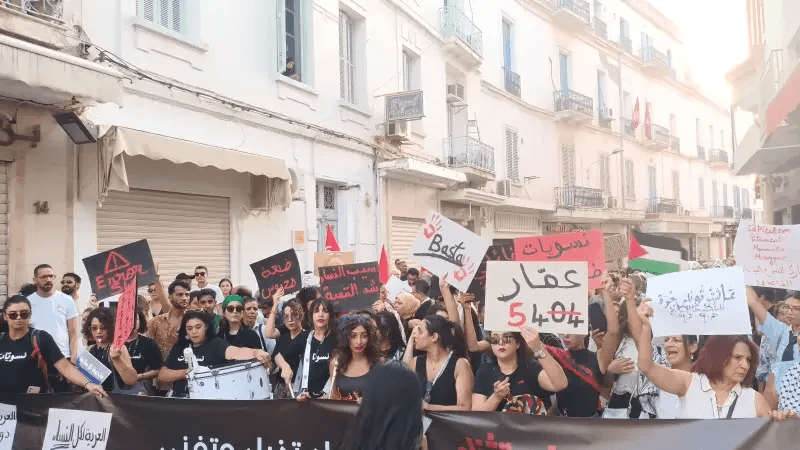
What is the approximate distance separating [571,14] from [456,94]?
823cm

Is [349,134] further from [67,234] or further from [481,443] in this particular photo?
[481,443]

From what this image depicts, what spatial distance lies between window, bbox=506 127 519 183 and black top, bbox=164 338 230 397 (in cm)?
1759

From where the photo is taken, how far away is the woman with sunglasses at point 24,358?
5129 mm

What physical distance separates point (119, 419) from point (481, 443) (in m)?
2.43

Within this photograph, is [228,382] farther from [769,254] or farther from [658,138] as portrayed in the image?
[658,138]

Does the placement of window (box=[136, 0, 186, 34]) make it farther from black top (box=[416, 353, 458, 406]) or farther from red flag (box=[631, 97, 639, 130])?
red flag (box=[631, 97, 639, 130])

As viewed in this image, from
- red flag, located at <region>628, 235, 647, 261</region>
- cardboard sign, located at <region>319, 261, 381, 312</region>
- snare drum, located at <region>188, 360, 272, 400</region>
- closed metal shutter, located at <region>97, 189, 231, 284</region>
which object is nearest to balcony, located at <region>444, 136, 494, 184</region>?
closed metal shutter, located at <region>97, 189, 231, 284</region>

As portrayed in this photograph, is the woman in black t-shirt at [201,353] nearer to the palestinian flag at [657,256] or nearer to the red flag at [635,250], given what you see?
the palestinian flag at [657,256]

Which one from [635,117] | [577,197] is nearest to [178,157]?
[577,197]

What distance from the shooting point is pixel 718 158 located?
4141cm

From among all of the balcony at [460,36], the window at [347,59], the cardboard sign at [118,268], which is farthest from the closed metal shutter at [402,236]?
the cardboard sign at [118,268]

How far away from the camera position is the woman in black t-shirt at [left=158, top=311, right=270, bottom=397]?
18.5ft

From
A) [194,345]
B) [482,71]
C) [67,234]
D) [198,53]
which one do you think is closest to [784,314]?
Result: [194,345]

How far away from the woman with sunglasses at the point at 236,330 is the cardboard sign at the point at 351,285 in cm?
102
